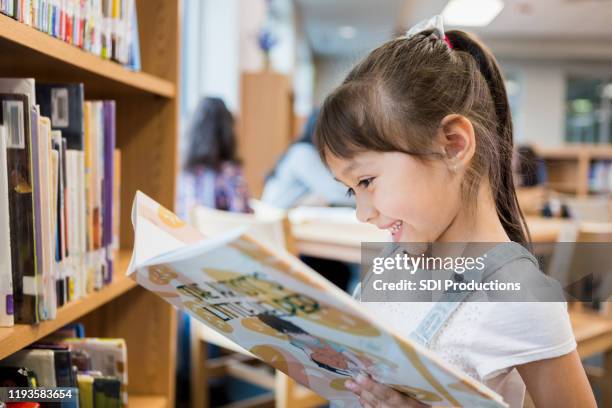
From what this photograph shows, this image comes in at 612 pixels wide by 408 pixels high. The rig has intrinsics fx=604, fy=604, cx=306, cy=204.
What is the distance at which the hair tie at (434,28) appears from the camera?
2.86 ft

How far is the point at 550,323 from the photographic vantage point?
73 cm

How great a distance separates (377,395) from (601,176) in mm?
6932

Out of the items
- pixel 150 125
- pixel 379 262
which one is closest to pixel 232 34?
pixel 150 125

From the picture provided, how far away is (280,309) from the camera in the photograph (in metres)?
0.57

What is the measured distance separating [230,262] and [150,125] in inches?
30.4

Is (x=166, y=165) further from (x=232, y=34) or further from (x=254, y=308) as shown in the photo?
(x=232, y=34)

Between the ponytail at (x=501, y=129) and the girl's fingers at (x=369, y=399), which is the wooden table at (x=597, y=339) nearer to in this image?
the ponytail at (x=501, y=129)

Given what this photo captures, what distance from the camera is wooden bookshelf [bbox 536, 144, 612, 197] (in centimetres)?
667

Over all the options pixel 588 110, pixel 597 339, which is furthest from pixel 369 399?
pixel 588 110

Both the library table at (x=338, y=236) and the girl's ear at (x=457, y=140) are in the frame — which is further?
the library table at (x=338, y=236)

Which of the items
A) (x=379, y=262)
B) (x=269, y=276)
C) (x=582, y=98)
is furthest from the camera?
(x=582, y=98)

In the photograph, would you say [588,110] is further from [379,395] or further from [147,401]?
[379,395]

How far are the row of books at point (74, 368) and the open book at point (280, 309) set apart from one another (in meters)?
0.24

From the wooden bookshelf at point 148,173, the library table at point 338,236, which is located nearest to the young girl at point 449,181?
the wooden bookshelf at point 148,173
